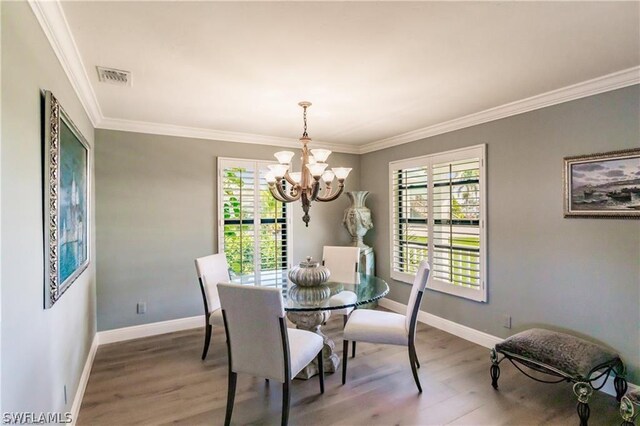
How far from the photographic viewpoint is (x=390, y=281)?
465 centimetres

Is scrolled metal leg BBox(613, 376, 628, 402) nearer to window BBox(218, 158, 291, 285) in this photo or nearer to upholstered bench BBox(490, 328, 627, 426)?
upholstered bench BBox(490, 328, 627, 426)

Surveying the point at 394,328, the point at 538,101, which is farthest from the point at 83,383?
the point at 538,101

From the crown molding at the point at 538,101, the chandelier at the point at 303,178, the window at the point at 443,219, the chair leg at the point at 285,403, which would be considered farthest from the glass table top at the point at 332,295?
the crown molding at the point at 538,101

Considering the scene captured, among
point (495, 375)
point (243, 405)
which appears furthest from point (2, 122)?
point (495, 375)

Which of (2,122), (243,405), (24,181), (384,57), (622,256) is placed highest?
(384,57)

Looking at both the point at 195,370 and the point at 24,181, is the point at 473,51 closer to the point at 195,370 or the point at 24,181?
the point at 24,181

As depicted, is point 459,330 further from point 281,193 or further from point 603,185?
point 281,193

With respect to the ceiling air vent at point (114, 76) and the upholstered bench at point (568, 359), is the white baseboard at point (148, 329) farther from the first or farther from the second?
the upholstered bench at point (568, 359)

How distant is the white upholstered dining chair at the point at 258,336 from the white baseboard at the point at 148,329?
2.03 metres

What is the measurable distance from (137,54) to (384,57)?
158cm


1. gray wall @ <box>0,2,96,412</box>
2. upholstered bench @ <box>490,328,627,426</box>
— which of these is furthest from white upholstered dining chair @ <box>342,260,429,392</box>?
gray wall @ <box>0,2,96,412</box>

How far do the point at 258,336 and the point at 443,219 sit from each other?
102 inches

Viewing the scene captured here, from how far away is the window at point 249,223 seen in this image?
4.11 meters

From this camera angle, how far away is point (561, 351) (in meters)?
2.35
